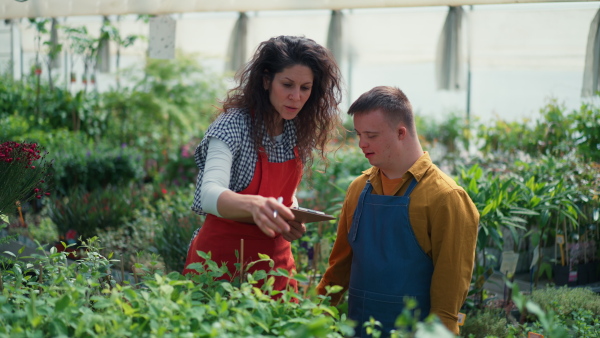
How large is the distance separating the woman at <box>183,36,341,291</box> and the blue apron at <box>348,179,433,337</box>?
9.7 inches

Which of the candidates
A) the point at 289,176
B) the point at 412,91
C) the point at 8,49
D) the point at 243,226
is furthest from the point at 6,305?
the point at 412,91

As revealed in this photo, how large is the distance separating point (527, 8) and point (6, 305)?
321 inches

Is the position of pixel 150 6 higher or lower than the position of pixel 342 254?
higher

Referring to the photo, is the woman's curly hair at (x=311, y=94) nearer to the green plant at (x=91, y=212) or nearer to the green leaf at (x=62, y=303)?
the green leaf at (x=62, y=303)

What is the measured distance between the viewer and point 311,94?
79.0 inches

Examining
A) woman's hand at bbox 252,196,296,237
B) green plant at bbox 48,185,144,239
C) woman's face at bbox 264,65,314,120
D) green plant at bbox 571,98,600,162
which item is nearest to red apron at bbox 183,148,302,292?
woman's face at bbox 264,65,314,120

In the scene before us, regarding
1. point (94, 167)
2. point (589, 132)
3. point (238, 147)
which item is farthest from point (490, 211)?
point (94, 167)

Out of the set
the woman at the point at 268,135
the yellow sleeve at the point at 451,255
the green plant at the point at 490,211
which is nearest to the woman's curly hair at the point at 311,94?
the woman at the point at 268,135

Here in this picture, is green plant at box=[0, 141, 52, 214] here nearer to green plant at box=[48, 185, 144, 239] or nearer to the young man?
the young man

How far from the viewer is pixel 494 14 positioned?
833cm

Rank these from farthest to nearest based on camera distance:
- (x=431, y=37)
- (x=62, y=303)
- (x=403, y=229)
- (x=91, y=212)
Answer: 1. (x=431, y=37)
2. (x=91, y=212)
3. (x=403, y=229)
4. (x=62, y=303)

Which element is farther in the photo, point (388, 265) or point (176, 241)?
point (176, 241)

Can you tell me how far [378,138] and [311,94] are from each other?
0.89 ft

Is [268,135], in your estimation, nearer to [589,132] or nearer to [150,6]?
[150,6]
